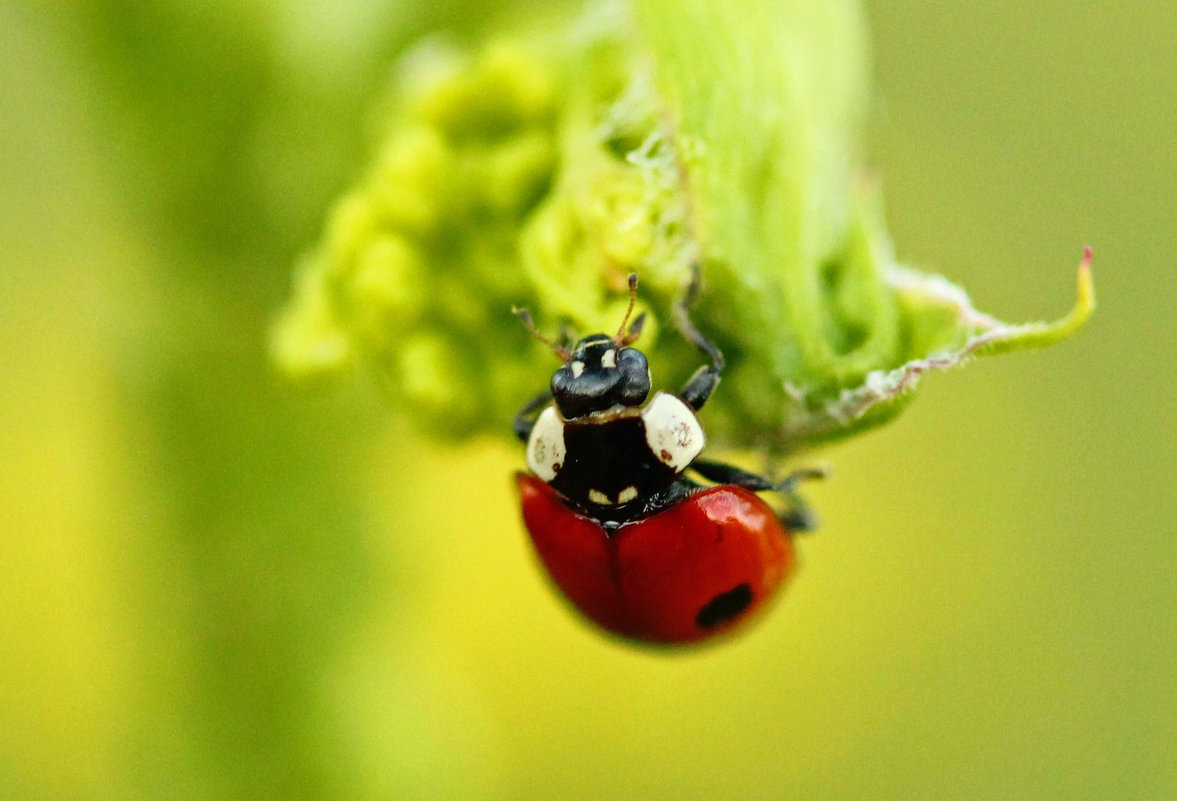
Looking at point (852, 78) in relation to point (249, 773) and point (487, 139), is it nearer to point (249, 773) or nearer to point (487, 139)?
point (487, 139)

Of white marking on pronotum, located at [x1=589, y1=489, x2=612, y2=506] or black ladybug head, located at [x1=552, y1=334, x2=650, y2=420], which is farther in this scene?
white marking on pronotum, located at [x1=589, y1=489, x2=612, y2=506]

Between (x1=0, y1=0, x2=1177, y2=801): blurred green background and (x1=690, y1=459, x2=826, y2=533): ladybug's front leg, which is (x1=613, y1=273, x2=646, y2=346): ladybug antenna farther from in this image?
(x1=0, y1=0, x2=1177, y2=801): blurred green background

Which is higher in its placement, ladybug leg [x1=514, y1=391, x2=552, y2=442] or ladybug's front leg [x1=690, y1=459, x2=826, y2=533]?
ladybug leg [x1=514, y1=391, x2=552, y2=442]

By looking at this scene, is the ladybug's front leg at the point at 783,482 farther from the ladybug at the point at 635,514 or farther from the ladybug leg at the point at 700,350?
the ladybug leg at the point at 700,350

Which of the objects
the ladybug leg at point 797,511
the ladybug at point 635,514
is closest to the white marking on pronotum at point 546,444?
the ladybug at point 635,514

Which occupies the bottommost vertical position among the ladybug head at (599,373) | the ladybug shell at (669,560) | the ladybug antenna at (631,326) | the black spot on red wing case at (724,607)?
the black spot on red wing case at (724,607)

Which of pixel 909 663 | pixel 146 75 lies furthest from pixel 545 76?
pixel 909 663

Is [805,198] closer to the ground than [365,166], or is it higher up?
closer to the ground

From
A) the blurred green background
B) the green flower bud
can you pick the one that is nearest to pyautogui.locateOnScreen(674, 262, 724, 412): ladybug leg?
the green flower bud
